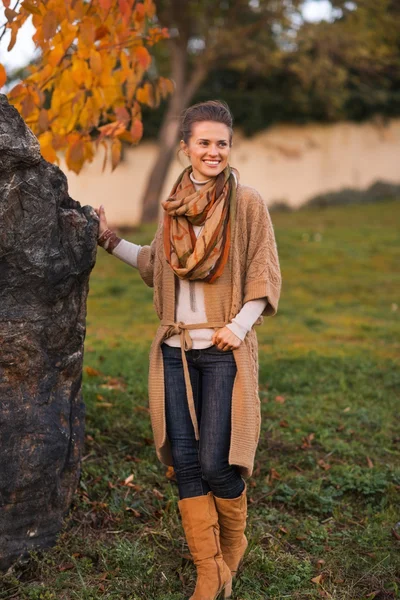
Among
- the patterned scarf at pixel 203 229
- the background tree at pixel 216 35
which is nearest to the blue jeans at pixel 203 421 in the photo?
the patterned scarf at pixel 203 229

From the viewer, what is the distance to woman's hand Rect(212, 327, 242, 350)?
9.84 feet

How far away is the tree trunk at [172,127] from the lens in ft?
51.7

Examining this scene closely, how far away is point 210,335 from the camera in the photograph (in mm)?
3078

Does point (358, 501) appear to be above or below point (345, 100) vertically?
below

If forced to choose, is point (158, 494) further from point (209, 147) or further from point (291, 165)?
point (291, 165)

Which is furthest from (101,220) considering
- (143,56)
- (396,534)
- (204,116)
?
(396,534)

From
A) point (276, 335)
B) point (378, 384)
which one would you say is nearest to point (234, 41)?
point (276, 335)

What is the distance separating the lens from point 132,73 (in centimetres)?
411

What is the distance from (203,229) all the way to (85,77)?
4.79 feet

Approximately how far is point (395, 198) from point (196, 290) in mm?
18604

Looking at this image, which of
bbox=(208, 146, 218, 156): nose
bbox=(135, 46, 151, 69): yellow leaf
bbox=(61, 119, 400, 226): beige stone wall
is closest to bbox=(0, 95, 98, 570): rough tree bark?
bbox=(208, 146, 218, 156): nose

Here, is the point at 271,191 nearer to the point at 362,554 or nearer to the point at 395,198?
the point at 395,198

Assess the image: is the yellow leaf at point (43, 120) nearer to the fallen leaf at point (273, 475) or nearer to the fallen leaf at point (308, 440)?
the fallen leaf at point (273, 475)

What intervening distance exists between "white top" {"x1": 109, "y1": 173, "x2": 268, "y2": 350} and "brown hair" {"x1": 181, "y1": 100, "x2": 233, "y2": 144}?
206 mm
